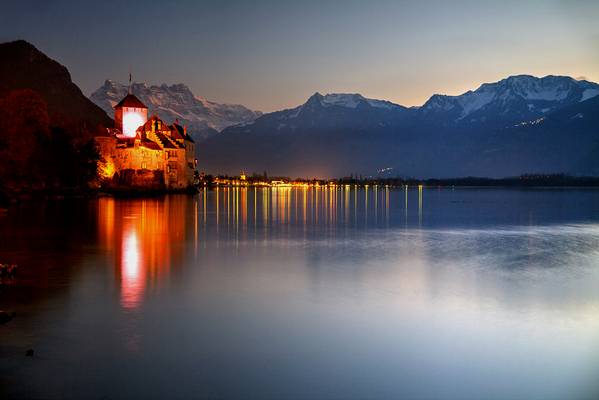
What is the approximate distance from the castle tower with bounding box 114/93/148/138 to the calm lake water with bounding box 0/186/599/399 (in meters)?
73.2

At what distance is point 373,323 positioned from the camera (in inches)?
568

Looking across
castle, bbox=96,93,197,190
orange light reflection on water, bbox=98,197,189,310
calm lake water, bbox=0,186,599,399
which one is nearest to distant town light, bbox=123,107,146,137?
castle, bbox=96,93,197,190

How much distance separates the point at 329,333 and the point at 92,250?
1546cm

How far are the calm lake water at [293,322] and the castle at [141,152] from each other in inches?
2491

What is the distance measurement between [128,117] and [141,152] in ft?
38.0

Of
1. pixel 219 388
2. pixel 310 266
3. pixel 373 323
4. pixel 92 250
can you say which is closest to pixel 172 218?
pixel 92 250

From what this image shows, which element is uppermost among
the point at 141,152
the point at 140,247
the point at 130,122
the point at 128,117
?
the point at 128,117

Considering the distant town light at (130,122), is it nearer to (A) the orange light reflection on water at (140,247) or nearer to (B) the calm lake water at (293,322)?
(A) the orange light reflection on water at (140,247)

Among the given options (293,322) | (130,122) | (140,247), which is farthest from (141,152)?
(293,322)

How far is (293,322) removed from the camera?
14.4 m

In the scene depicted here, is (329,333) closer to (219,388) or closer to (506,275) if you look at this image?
(219,388)

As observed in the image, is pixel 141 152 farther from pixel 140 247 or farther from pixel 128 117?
pixel 140 247

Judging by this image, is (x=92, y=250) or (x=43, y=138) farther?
(x=43, y=138)

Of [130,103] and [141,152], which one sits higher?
[130,103]
